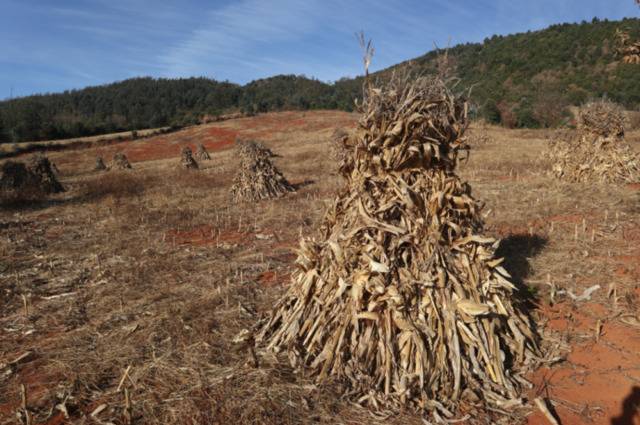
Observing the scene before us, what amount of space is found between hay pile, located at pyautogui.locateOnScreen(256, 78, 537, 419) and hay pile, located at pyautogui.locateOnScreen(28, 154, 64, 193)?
51.8 ft

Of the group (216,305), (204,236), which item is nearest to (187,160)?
(204,236)

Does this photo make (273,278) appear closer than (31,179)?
Yes

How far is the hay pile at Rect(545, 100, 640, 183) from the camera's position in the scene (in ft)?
34.1

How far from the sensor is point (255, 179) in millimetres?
12195

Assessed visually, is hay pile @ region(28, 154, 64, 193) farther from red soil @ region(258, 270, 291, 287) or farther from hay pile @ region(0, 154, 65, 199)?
red soil @ region(258, 270, 291, 287)

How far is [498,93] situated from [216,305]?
4987 cm

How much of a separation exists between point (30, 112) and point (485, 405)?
73.8 meters

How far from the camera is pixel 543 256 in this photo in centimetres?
573

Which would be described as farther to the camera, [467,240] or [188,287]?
[188,287]

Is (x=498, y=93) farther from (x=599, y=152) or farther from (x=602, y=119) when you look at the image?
(x=599, y=152)

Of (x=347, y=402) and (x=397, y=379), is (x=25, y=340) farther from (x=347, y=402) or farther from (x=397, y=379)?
(x=397, y=379)

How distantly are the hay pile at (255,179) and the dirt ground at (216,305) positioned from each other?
1.09 m

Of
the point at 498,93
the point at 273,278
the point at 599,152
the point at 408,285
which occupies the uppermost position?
the point at 498,93

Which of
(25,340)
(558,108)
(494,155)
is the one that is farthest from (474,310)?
(558,108)
